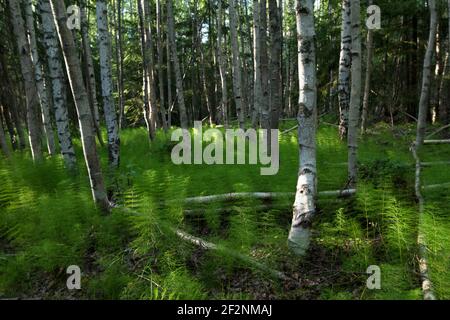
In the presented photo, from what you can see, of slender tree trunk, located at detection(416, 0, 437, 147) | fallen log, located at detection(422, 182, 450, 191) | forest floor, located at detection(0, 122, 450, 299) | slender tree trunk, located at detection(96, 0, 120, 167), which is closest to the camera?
forest floor, located at detection(0, 122, 450, 299)

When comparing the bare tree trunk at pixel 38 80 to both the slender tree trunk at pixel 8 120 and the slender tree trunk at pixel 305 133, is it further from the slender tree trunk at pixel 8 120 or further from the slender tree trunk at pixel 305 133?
the slender tree trunk at pixel 305 133

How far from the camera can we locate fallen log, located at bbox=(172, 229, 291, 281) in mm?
4497

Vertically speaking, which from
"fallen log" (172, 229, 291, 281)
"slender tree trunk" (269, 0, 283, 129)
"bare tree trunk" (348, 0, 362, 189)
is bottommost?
"fallen log" (172, 229, 291, 281)

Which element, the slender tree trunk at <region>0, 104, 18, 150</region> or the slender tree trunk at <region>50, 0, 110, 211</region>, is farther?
the slender tree trunk at <region>0, 104, 18, 150</region>

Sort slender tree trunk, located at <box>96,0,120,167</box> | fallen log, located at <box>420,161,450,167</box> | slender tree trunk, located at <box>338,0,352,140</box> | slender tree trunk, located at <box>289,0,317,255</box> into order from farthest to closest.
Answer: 1. slender tree trunk, located at <box>338,0,352,140</box>
2. slender tree trunk, located at <box>96,0,120,167</box>
3. fallen log, located at <box>420,161,450,167</box>
4. slender tree trunk, located at <box>289,0,317,255</box>

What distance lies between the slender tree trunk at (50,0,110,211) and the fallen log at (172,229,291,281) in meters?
1.58

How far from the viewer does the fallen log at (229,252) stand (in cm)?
450

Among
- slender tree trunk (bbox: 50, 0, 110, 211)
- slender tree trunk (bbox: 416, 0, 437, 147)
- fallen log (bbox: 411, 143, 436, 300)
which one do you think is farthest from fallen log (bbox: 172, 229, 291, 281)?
slender tree trunk (bbox: 416, 0, 437, 147)

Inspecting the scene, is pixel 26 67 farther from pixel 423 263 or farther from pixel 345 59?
pixel 423 263

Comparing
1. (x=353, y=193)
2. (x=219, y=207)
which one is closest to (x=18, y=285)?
(x=219, y=207)

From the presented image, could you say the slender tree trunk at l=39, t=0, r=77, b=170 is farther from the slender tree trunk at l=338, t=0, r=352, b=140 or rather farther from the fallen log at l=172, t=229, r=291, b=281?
the slender tree trunk at l=338, t=0, r=352, b=140

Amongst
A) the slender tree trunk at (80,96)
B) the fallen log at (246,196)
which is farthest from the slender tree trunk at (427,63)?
the slender tree trunk at (80,96)

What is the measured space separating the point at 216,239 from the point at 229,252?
0.56 m

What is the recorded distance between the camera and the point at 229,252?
4867mm
